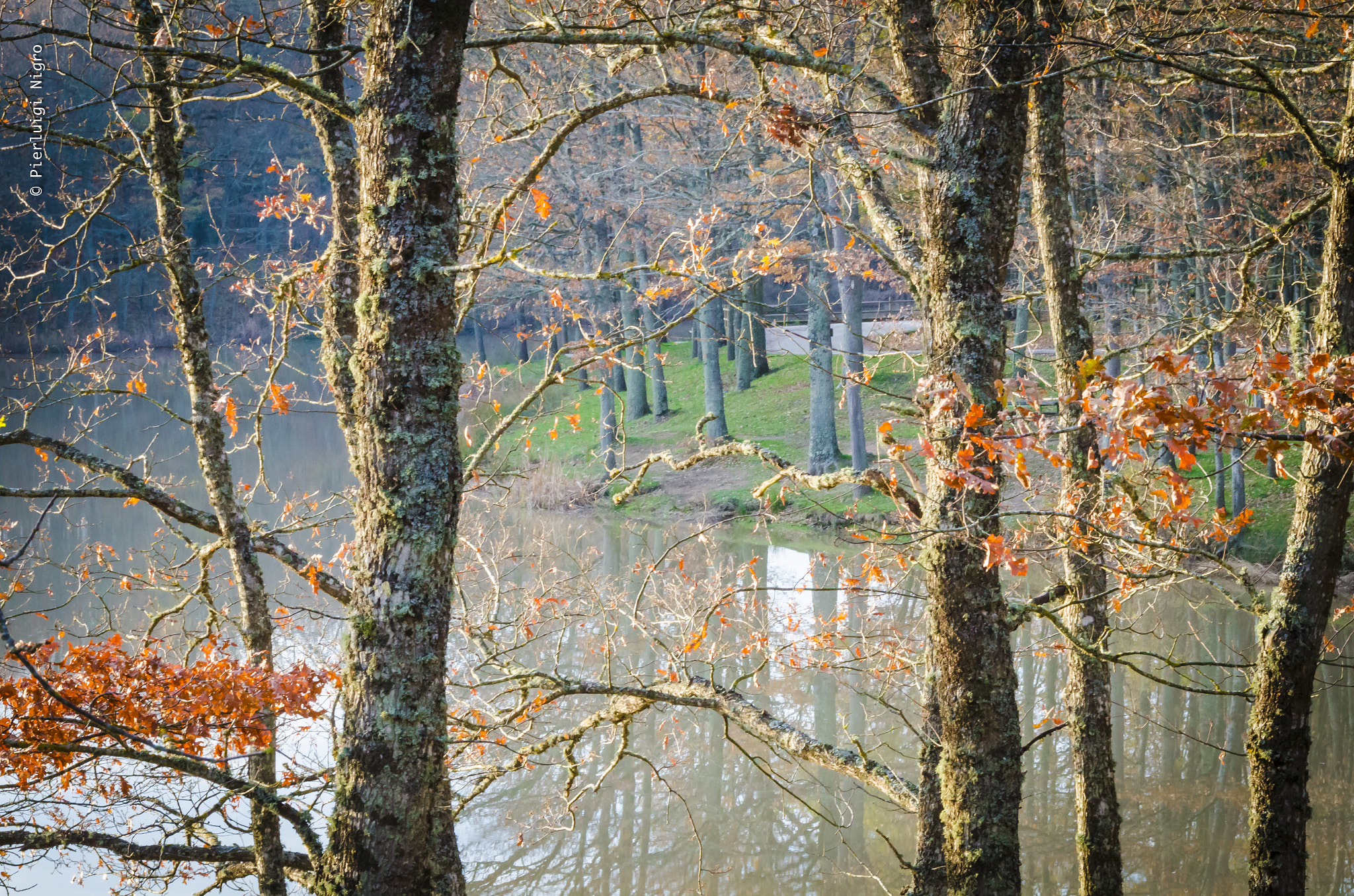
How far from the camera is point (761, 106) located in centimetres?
414

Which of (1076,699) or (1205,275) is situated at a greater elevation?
(1205,275)

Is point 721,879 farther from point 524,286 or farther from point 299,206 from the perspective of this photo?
point 524,286

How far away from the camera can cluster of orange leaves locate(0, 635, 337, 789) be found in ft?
12.8

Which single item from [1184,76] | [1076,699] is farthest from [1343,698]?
[1184,76]

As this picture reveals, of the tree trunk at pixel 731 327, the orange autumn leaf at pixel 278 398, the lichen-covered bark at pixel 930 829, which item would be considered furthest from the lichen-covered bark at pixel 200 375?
the tree trunk at pixel 731 327

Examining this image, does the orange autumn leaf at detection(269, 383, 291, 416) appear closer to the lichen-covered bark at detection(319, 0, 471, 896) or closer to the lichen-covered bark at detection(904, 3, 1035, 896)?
the lichen-covered bark at detection(319, 0, 471, 896)

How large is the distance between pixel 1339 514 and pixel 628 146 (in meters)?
16.7

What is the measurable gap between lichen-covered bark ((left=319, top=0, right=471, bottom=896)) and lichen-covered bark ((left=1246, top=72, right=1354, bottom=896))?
145 inches

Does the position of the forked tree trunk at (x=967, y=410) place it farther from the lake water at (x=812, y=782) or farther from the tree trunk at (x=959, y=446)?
the lake water at (x=812, y=782)

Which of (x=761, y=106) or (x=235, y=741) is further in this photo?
(x=235, y=741)

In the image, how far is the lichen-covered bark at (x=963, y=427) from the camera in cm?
387

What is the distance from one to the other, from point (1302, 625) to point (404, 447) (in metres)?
4.03

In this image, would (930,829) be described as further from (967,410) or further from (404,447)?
(404,447)

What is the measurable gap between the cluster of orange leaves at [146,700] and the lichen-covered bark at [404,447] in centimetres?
122
